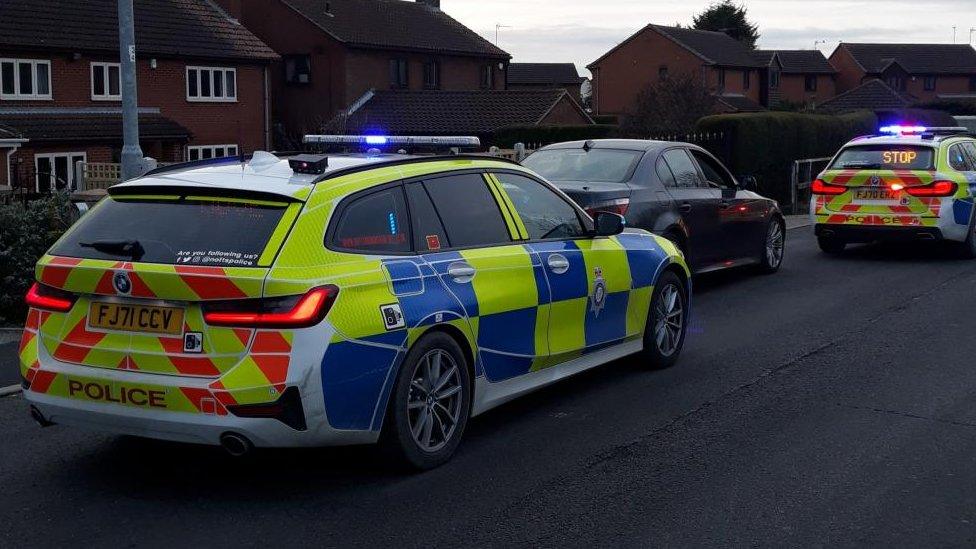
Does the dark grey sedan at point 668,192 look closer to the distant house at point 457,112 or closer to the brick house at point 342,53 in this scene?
the distant house at point 457,112

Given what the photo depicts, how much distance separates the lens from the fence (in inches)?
949

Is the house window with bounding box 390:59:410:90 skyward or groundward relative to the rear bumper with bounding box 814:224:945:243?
skyward

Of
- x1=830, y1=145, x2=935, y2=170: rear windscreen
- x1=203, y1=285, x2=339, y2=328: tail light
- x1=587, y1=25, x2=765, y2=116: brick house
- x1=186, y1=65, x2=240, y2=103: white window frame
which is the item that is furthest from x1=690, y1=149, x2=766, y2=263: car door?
x1=587, y1=25, x2=765, y2=116: brick house

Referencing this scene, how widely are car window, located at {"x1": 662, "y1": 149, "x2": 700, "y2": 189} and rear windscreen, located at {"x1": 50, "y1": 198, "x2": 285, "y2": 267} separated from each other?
23.1 ft

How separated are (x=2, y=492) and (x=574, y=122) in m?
45.2

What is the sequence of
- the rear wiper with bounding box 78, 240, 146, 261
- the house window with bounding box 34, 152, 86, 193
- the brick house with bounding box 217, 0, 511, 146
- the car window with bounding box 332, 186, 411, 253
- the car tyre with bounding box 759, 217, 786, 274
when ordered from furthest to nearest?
the brick house with bounding box 217, 0, 511, 146
the house window with bounding box 34, 152, 86, 193
the car tyre with bounding box 759, 217, 786, 274
the car window with bounding box 332, 186, 411, 253
the rear wiper with bounding box 78, 240, 146, 261

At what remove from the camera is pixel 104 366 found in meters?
5.52

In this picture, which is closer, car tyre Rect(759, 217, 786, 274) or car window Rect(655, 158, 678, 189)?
car window Rect(655, 158, 678, 189)

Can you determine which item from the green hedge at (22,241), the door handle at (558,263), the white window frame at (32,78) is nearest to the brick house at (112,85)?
the white window frame at (32,78)

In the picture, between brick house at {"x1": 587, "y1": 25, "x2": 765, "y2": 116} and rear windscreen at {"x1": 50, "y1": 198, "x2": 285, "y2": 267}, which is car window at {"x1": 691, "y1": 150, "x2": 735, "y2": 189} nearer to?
rear windscreen at {"x1": 50, "y1": 198, "x2": 285, "y2": 267}

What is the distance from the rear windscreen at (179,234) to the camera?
5.44 m

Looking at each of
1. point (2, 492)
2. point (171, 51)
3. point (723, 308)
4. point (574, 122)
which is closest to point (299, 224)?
point (2, 492)

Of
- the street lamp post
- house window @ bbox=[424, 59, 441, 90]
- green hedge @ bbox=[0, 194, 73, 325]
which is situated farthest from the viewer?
house window @ bbox=[424, 59, 441, 90]

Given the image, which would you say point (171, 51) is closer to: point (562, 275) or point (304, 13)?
point (304, 13)
